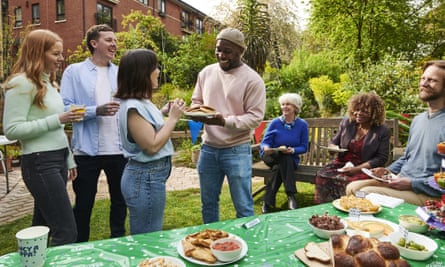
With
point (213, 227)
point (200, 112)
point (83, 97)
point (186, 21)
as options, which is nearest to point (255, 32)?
point (83, 97)

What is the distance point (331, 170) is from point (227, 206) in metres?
1.52

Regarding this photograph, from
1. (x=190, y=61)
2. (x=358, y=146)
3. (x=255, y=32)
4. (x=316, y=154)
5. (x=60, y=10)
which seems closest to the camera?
(x=358, y=146)

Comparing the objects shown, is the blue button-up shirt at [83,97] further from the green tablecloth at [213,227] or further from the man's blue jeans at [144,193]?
the green tablecloth at [213,227]

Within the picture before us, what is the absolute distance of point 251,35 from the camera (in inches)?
413

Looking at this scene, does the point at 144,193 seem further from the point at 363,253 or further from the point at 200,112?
the point at 363,253

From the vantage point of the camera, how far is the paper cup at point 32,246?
1.16 metres

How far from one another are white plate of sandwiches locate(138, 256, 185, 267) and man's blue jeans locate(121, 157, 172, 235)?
1.99 feet

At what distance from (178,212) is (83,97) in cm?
218

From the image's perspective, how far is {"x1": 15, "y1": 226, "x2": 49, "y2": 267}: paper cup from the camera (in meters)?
1.16

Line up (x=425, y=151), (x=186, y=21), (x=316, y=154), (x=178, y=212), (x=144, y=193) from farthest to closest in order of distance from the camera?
(x=186, y=21) < (x=316, y=154) < (x=178, y=212) < (x=425, y=151) < (x=144, y=193)

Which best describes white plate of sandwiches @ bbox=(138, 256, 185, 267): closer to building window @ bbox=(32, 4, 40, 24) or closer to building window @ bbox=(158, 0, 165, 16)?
building window @ bbox=(32, 4, 40, 24)

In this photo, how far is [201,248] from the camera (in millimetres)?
1347

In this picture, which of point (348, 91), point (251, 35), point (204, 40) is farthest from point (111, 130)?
point (204, 40)

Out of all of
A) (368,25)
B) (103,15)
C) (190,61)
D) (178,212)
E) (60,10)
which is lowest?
(178,212)
